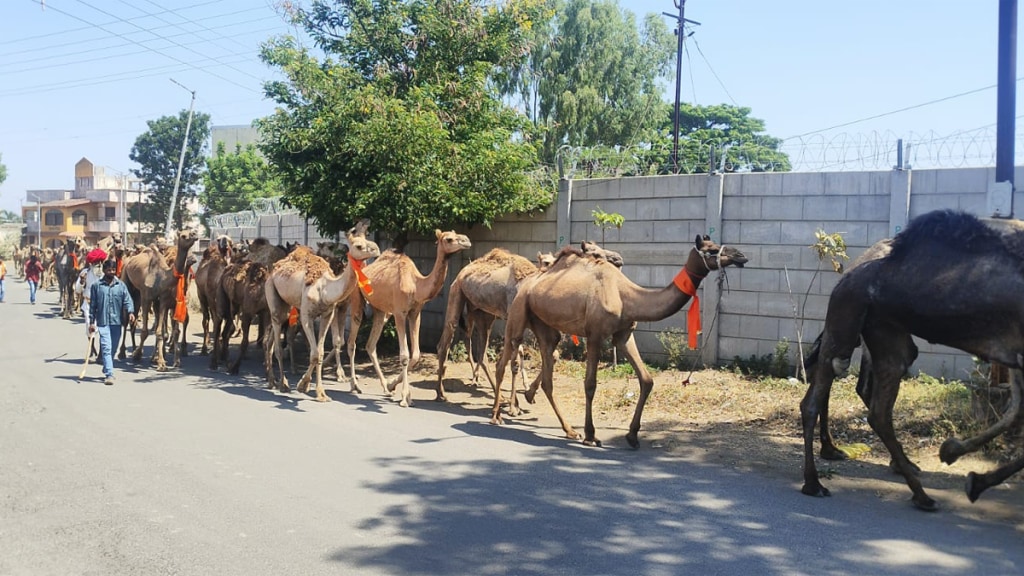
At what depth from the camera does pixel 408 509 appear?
6453 mm

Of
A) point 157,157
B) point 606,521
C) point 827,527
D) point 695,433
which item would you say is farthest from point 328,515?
point 157,157

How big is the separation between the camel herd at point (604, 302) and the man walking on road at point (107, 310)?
1500 millimetres

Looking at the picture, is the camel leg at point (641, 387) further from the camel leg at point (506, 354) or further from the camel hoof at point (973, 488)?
the camel hoof at point (973, 488)

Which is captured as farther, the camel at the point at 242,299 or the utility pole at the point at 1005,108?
the camel at the point at 242,299

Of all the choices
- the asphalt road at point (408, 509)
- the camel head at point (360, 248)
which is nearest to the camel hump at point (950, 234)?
the asphalt road at point (408, 509)

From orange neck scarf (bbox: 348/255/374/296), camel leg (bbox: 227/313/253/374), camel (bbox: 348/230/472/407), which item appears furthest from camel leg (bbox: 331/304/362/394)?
camel leg (bbox: 227/313/253/374)

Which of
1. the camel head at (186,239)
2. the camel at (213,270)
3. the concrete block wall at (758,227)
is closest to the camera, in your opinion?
the concrete block wall at (758,227)

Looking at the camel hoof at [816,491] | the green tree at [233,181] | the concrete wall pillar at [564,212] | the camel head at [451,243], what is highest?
the green tree at [233,181]

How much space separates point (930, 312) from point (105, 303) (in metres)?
12.0

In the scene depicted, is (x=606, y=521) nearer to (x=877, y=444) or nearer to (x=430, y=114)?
(x=877, y=444)

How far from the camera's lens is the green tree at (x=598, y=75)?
34.8m

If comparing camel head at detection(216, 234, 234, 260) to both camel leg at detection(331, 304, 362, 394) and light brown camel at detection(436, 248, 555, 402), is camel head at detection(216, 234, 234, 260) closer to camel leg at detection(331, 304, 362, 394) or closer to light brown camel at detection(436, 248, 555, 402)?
camel leg at detection(331, 304, 362, 394)

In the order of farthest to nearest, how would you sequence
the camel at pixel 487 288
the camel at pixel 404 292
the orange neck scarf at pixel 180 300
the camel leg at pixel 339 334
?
the orange neck scarf at pixel 180 300, the camel leg at pixel 339 334, the camel at pixel 404 292, the camel at pixel 487 288

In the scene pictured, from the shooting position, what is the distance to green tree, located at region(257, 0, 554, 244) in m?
13.5
